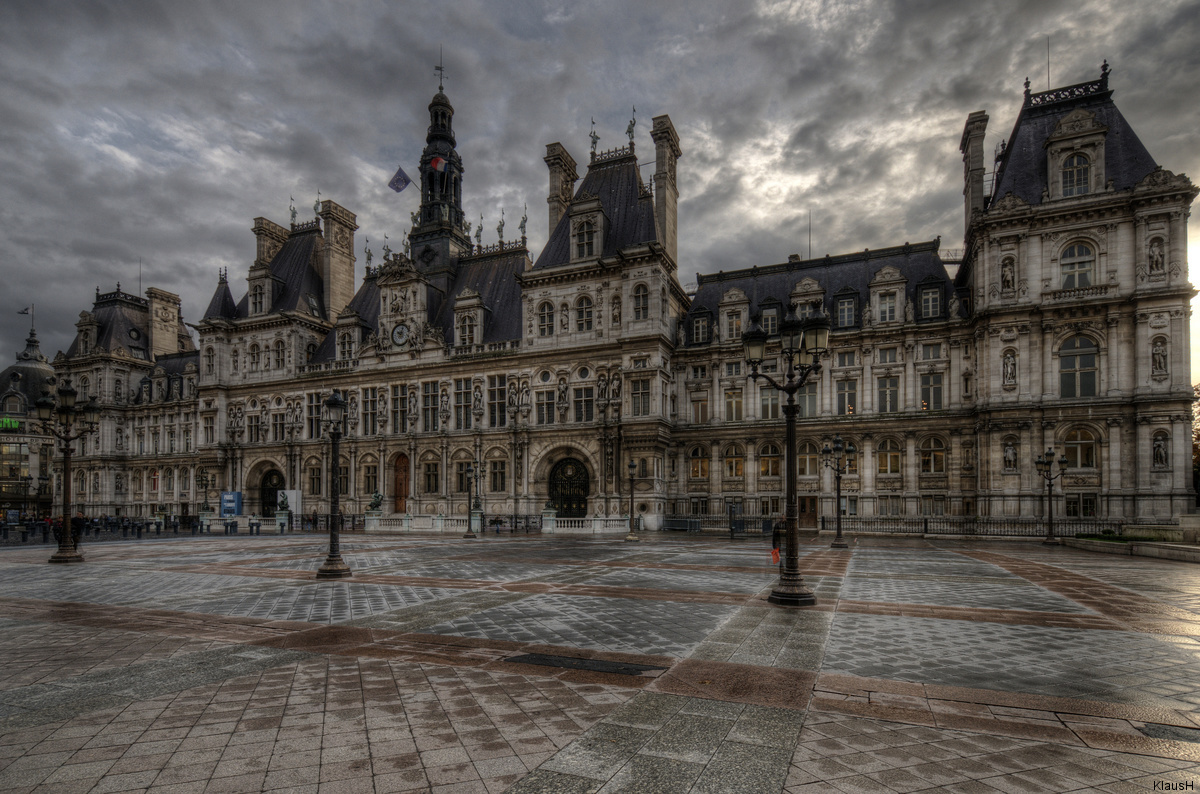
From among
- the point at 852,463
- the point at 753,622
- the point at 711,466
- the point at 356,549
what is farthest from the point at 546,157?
the point at 753,622

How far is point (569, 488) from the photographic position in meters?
42.1

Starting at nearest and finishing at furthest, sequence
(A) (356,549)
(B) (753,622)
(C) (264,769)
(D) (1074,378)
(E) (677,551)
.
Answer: (C) (264,769)
(B) (753,622)
(E) (677,551)
(A) (356,549)
(D) (1074,378)

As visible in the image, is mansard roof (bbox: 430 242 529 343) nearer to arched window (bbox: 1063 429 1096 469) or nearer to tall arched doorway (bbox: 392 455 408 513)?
tall arched doorway (bbox: 392 455 408 513)

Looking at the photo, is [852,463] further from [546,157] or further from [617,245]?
Answer: [546,157]

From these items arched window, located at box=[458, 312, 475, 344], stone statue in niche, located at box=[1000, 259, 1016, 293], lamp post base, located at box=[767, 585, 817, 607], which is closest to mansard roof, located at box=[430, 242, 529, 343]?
arched window, located at box=[458, 312, 475, 344]

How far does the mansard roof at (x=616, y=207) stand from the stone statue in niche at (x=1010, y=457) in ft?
77.9

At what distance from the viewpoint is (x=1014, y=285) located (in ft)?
112

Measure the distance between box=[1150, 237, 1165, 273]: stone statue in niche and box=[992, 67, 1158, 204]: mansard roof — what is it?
11.1ft

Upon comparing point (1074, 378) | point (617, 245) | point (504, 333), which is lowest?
point (1074, 378)

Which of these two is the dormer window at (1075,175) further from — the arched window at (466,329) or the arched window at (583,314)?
the arched window at (466,329)

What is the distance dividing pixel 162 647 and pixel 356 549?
1722cm

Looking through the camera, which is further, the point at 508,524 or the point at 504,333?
the point at 504,333

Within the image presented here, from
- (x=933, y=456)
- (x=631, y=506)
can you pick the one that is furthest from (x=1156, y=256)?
(x=631, y=506)

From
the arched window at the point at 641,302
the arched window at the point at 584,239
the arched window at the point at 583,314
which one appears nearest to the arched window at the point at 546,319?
the arched window at the point at 583,314
